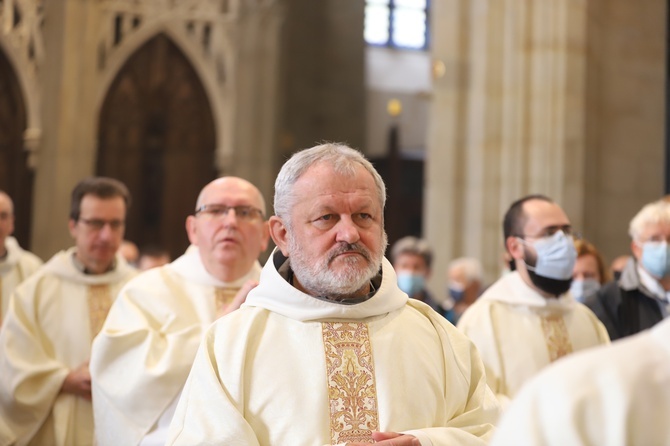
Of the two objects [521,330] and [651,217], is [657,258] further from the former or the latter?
[521,330]

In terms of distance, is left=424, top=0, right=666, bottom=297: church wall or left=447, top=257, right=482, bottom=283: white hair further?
left=424, top=0, right=666, bottom=297: church wall

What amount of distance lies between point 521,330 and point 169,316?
173 centimetres

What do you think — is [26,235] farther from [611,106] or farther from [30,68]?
[611,106]

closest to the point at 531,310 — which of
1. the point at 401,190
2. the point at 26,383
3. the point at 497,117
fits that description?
the point at 26,383

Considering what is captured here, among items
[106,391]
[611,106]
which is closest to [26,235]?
[611,106]

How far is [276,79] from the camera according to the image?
12.6m

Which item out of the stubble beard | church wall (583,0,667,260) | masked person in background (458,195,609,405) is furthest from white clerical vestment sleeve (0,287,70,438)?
church wall (583,0,667,260)

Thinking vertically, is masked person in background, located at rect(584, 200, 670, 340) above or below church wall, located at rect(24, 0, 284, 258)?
below

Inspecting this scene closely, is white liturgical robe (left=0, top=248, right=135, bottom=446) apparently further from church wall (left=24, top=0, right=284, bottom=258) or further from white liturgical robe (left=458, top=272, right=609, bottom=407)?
church wall (left=24, top=0, right=284, bottom=258)

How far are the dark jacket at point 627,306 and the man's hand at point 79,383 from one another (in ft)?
9.52

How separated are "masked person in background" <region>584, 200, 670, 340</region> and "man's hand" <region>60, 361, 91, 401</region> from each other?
9.52 feet

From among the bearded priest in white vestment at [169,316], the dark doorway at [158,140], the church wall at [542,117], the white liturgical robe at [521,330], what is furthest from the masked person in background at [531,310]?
the dark doorway at [158,140]

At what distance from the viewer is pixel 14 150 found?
38.7ft

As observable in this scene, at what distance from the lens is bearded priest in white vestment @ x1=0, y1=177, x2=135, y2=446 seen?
5062 mm
